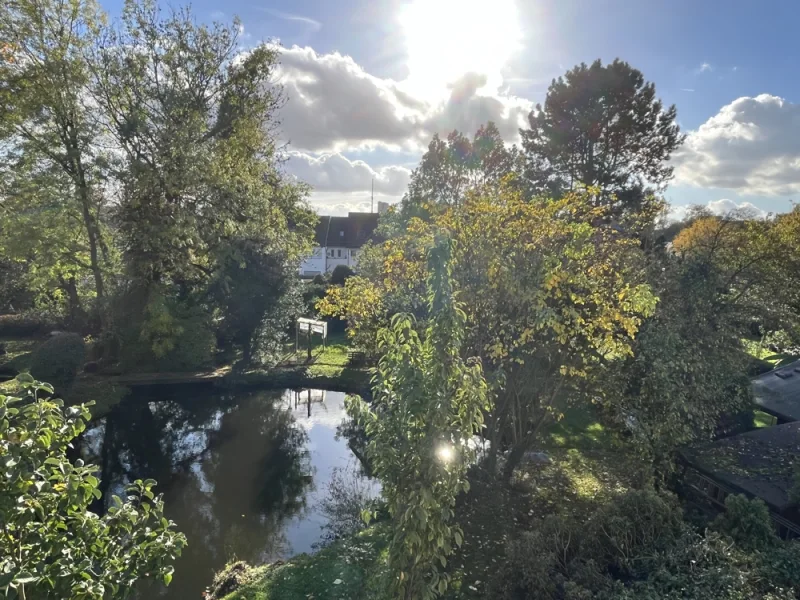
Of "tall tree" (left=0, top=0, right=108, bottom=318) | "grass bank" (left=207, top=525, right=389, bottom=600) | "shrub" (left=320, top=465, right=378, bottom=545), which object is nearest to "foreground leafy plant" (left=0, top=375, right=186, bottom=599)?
"grass bank" (left=207, top=525, right=389, bottom=600)

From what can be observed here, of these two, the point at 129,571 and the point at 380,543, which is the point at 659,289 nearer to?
the point at 380,543

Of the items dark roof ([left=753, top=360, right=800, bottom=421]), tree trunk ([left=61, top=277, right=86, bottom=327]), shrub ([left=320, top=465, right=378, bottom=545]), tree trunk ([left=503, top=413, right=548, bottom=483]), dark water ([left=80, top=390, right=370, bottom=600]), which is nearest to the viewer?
dark water ([left=80, top=390, right=370, bottom=600])

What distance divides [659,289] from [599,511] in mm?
4696

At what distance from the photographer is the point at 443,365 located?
345 centimetres

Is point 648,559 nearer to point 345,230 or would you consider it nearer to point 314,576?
point 314,576

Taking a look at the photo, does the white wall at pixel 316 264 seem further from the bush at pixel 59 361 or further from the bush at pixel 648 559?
the bush at pixel 648 559

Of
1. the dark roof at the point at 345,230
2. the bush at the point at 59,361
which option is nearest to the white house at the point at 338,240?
the dark roof at the point at 345,230

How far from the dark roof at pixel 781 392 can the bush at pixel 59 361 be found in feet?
65.7

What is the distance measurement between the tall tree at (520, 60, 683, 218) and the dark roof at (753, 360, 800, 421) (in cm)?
1348

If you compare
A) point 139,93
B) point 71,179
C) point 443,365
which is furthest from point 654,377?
point 71,179

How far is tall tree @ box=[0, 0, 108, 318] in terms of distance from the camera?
16.7 metres

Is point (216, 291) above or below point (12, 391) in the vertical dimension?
above

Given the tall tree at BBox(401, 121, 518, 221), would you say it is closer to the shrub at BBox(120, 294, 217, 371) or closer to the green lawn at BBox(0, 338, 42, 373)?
the shrub at BBox(120, 294, 217, 371)

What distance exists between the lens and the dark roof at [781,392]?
1109cm
